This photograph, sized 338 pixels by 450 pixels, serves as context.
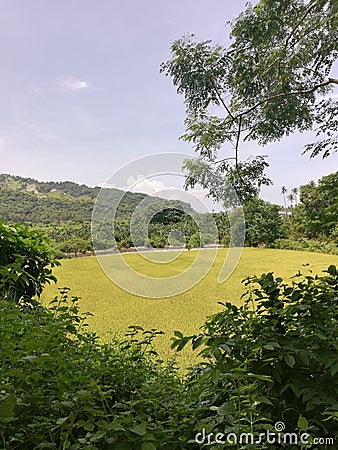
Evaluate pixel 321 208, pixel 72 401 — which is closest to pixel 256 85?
pixel 321 208

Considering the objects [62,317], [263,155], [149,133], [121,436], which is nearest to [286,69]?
[263,155]

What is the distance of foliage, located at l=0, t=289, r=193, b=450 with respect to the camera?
0.48 metres

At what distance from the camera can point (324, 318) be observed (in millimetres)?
775

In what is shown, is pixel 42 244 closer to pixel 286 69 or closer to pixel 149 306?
pixel 149 306

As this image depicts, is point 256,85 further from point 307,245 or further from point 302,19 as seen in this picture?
point 307,245

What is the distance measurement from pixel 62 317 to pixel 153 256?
1.76m

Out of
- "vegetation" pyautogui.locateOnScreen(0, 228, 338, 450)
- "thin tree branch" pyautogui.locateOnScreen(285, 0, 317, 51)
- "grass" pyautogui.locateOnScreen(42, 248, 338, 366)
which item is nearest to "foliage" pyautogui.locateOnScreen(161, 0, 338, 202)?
"thin tree branch" pyautogui.locateOnScreen(285, 0, 317, 51)

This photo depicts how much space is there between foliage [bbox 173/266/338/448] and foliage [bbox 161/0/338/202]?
149 cm

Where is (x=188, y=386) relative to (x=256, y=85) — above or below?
below

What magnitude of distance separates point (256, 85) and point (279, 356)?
198 cm

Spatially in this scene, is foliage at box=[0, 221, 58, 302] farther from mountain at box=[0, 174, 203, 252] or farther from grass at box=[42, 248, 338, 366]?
grass at box=[42, 248, 338, 366]

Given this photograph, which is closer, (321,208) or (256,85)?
(321,208)

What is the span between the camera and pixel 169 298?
2654 millimetres

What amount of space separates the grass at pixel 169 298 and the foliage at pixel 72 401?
63.4 inches
